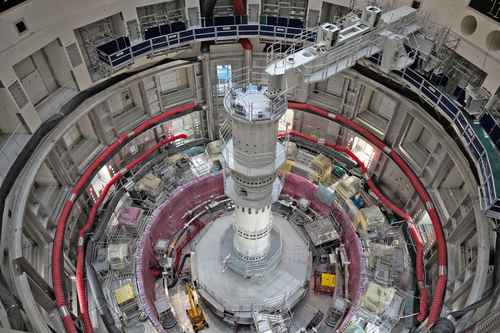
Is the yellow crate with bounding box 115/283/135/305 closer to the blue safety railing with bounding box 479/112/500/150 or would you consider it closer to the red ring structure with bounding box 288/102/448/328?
the red ring structure with bounding box 288/102/448/328

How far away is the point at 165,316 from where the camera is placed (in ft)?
94.2

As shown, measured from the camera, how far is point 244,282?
1166 inches

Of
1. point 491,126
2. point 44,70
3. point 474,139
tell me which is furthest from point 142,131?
point 491,126

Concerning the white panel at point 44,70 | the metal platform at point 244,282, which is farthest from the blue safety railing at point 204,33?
the metal platform at point 244,282

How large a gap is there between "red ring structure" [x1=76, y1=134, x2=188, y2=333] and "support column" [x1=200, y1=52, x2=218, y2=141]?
9.24ft

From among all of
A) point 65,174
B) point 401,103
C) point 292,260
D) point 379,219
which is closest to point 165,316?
point 292,260

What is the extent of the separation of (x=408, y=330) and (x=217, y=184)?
20020 mm

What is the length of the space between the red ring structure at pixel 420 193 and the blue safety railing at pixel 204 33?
7.59m

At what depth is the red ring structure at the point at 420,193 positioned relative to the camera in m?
23.9

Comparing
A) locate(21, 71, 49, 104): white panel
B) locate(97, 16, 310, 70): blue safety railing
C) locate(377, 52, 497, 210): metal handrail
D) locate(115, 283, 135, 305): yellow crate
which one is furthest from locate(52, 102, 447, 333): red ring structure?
locate(97, 16, 310, 70): blue safety railing

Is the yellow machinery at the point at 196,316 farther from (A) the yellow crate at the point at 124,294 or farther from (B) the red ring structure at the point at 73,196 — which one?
(B) the red ring structure at the point at 73,196

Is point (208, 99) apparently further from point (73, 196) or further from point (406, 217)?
point (406, 217)

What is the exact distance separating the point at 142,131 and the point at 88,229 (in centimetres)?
959

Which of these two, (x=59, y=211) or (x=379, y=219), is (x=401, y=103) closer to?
(x=379, y=219)
